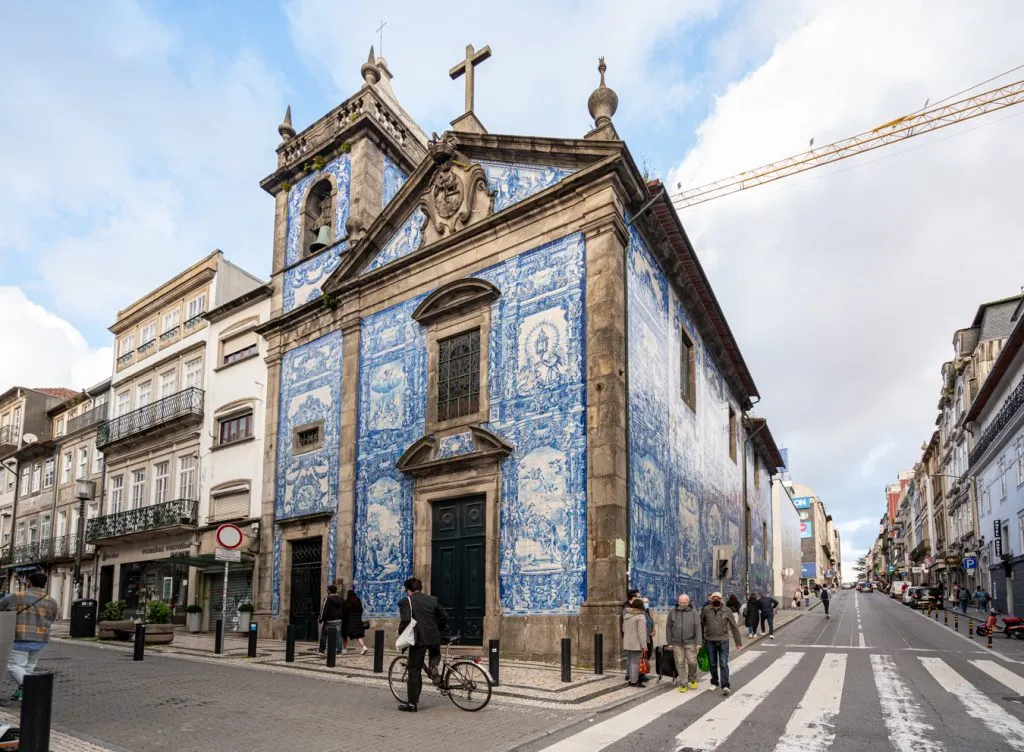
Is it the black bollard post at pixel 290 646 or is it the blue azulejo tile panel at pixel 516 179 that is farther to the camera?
the blue azulejo tile panel at pixel 516 179

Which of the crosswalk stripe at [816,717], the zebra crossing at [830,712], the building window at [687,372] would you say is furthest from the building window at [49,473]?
the crosswalk stripe at [816,717]

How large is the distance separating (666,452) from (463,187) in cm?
723

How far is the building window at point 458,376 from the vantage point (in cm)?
1594

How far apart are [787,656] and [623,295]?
8.10 meters

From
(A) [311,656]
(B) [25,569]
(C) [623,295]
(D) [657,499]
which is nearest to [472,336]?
(C) [623,295]

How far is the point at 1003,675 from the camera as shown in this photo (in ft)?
40.5

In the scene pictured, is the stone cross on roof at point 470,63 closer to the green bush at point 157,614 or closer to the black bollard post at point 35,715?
the green bush at point 157,614

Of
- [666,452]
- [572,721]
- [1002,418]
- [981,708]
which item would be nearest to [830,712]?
[981,708]

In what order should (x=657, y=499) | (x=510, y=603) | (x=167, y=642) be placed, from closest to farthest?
1. (x=510, y=603)
2. (x=657, y=499)
3. (x=167, y=642)

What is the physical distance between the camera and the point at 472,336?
53.4ft

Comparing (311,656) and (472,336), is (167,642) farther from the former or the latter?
(472,336)

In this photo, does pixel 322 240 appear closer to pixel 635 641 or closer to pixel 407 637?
pixel 635 641

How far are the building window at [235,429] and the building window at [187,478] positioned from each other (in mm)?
1871

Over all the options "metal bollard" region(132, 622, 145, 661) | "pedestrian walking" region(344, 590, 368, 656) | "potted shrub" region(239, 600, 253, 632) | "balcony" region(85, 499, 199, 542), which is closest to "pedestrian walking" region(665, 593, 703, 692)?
"pedestrian walking" region(344, 590, 368, 656)
